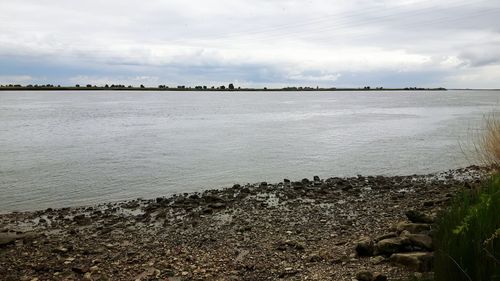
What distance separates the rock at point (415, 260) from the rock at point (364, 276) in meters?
0.66

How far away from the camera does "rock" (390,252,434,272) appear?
7.75 meters

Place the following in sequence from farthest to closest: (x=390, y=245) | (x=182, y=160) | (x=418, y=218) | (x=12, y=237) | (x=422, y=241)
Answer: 1. (x=182, y=160)
2. (x=12, y=237)
3. (x=418, y=218)
4. (x=390, y=245)
5. (x=422, y=241)

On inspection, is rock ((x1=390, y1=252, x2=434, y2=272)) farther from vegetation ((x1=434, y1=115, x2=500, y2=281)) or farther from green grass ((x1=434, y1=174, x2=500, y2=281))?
green grass ((x1=434, y1=174, x2=500, y2=281))

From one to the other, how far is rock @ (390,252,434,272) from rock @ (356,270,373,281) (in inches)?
26.1

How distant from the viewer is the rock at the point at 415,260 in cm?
775

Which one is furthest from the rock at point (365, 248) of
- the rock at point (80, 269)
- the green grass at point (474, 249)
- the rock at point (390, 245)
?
the rock at point (80, 269)

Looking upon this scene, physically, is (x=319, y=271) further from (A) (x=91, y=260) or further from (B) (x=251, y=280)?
(A) (x=91, y=260)

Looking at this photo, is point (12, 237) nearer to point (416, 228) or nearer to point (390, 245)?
point (390, 245)

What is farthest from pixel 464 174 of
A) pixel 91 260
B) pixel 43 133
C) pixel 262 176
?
pixel 43 133

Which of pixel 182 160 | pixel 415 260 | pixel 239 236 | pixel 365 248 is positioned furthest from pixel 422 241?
pixel 182 160

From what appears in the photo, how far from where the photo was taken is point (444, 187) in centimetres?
1920

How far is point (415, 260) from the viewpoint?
26.2ft

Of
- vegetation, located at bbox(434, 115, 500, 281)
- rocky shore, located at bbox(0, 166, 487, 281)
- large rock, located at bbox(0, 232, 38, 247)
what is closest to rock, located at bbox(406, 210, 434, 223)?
rocky shore, located at bbox(0, 166, 487, 281)

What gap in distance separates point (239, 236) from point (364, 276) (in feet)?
17.8
